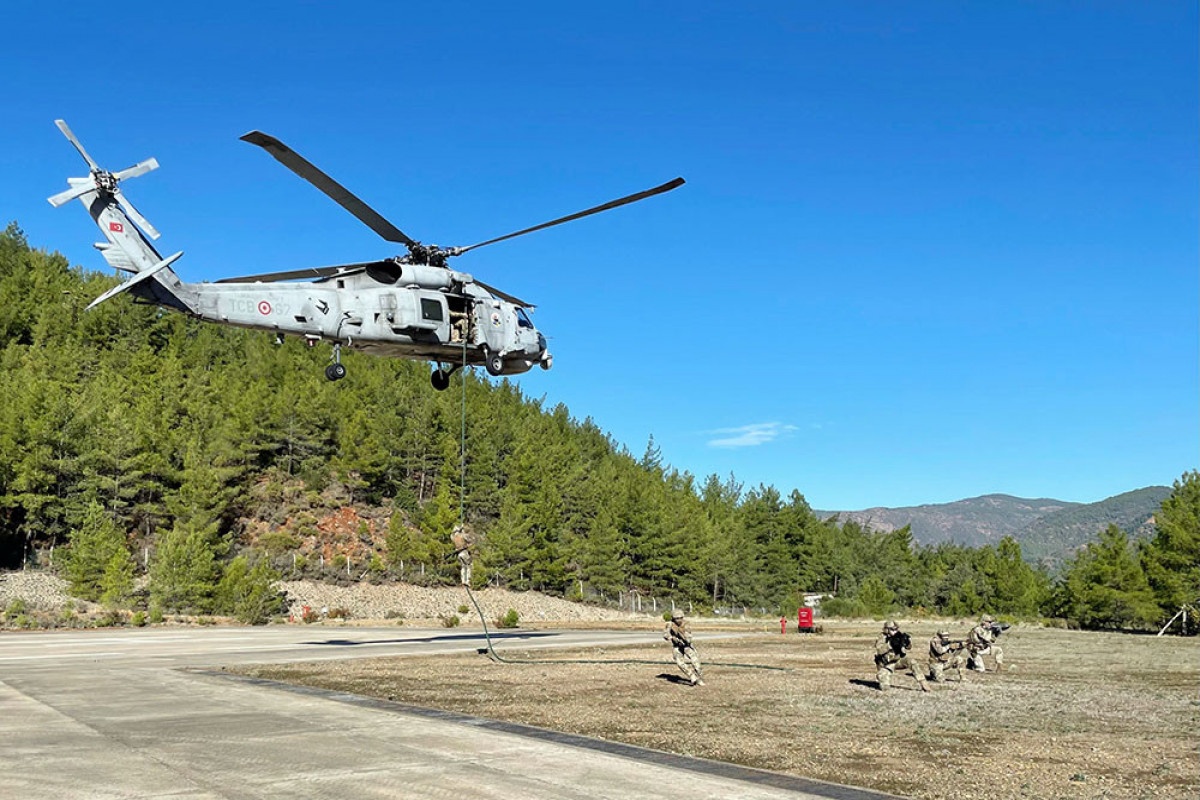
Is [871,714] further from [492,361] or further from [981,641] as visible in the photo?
[492,361]

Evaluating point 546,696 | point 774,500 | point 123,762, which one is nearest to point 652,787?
point 123,762

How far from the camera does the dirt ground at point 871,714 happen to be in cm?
984

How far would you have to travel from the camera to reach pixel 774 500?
124 meters

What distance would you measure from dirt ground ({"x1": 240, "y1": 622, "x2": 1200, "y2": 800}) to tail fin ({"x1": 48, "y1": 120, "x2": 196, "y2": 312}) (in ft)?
29.5

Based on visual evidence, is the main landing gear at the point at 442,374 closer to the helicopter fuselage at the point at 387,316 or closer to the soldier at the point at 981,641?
the helicopter fuselage at the point at 387,316

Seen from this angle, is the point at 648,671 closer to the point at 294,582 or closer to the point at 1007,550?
the point at 294,582

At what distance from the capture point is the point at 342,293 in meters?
22.3

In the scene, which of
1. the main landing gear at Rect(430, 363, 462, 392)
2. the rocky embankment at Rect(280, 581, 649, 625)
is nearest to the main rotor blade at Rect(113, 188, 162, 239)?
the main landing gear at Rect(430, 363, 462, 392)

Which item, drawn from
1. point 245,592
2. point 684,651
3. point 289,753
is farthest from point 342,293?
point 245,592

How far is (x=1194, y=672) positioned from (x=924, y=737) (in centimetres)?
1581

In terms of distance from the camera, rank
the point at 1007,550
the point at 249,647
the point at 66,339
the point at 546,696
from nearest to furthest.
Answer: the point at 546,696, the point at 249,647, the point at 66,339, the point at 1007,550

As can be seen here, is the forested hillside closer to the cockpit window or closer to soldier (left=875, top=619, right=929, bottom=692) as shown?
the cockpit window

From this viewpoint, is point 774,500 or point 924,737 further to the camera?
point 774,500

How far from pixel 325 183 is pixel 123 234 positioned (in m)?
5.72
